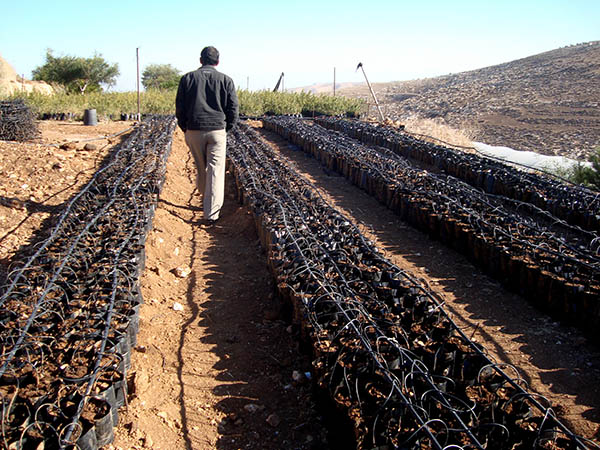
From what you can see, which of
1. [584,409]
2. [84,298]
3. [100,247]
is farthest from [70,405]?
[584,409]

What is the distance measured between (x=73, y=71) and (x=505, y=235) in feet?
116

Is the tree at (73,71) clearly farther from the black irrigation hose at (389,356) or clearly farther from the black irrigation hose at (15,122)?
the black irrigation hose at (389,356)

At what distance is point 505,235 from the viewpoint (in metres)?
5.35

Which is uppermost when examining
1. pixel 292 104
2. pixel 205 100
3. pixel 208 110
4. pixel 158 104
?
pixel 292 104

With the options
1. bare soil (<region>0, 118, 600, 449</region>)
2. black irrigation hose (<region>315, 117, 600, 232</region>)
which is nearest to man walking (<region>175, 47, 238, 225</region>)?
bare soil (<region>0, 118, 600, 449</region>)

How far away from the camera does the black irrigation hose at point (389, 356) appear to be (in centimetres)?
249

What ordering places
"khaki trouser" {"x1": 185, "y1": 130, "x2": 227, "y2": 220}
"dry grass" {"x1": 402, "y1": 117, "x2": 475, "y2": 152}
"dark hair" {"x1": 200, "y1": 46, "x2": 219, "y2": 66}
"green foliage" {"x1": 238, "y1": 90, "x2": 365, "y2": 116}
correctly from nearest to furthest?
"dark hair" {"x1": 200, "y1": 46, "x2": 219, "y2": 66}
"khaki trouser" {"x1": 185, "y1": 130, "x2": 227, "y2": 220}
"dry grass" {"x1": 402, "y1": 117, "x2": 475, "y2": 152}
"green foliage" {"x1": 238, "y1": 90, "x2": 365, "y2": 116}

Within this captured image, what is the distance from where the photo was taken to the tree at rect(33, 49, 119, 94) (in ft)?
108

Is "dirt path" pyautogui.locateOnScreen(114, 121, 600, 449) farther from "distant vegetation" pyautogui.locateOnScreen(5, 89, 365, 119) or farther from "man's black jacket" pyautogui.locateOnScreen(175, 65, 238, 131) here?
"distant vegetation" pyautogui.locateOnScreen(5, 89, 365, 119)

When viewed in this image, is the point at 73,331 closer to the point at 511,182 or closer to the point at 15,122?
the point at 511,182

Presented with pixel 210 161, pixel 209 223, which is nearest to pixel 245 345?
pixel 210 161

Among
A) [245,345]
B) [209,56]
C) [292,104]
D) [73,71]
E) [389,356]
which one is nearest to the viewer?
[389,356]

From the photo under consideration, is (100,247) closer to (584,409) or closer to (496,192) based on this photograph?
(584,409)

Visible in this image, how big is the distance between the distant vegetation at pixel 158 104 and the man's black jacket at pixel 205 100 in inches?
456
